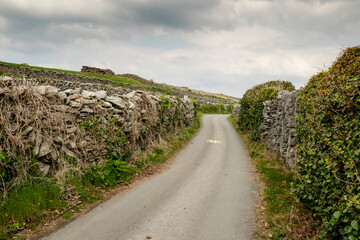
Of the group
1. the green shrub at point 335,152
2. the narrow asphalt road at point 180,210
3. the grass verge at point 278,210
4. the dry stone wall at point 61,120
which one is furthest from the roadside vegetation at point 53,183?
the green shrub at point 335,152

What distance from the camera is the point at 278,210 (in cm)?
735

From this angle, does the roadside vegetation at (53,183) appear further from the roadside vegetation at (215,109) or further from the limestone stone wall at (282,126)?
the roadside vegetation at (215,109)

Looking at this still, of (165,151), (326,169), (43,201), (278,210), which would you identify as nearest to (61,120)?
(43,201)

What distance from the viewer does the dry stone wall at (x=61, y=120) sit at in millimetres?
7269

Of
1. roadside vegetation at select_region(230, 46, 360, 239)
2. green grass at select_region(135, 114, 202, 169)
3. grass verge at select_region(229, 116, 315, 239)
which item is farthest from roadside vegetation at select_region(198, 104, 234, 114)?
roadside vegetation at select_region(230, 46, 360, 239)

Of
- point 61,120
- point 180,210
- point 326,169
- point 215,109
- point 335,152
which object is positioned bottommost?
point 180,210

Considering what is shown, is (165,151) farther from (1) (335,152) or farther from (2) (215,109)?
(2) (215,109)

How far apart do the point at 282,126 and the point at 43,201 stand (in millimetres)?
11256

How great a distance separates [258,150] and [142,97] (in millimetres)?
8226

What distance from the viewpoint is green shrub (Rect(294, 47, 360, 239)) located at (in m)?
4.61

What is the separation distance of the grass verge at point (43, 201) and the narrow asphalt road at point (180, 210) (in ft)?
1.99

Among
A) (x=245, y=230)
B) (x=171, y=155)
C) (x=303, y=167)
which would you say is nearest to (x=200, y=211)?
(x=245, y=230)

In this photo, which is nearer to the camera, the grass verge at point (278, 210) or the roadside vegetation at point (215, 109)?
the grass verge at point (278, 210)

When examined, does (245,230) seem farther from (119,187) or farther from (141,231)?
(119,187)
